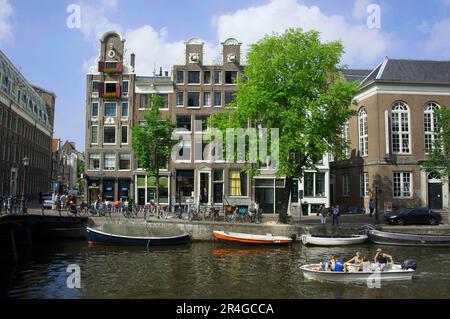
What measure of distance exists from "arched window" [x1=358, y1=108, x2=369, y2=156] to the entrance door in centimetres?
735

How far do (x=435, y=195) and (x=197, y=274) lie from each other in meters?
32.3

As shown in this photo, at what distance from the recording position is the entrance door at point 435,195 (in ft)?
142

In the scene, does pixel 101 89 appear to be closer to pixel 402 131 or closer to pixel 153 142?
pixel 153 142

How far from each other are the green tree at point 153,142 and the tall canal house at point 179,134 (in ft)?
20.8

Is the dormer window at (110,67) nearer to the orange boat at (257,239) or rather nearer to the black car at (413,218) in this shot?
the orange boat at (257,239)

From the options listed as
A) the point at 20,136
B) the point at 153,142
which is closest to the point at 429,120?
the point at 153,142

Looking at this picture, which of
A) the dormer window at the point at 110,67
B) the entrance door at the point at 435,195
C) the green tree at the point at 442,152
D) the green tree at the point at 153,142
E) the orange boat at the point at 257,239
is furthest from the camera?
the dormer window at the point at 110,67

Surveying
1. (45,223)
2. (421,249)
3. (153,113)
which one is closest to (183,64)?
(153,113)

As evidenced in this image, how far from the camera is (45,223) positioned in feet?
109

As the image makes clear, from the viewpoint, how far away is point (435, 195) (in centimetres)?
4341

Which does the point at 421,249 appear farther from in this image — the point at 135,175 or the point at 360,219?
the point at 135,175

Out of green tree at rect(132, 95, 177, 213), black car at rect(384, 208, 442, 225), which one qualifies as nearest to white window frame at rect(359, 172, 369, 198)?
black car at rect(384, 208, 442, 225)

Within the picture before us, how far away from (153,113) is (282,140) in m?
13.0

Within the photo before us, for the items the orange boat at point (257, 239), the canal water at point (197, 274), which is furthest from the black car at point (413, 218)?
the orange boat at point (257, 239)
